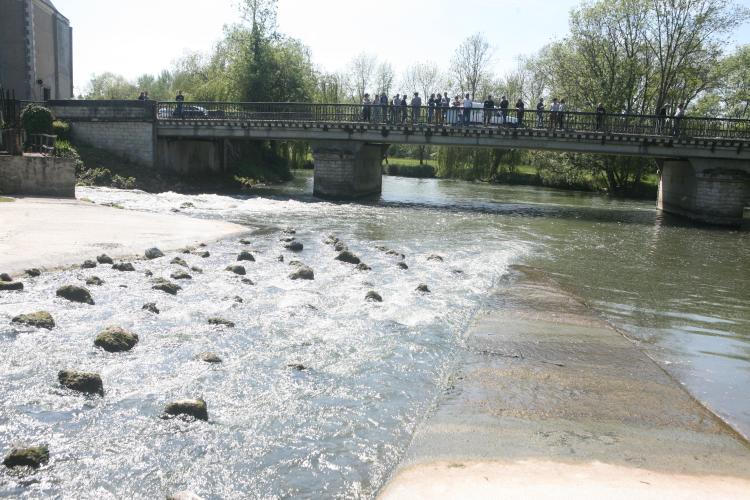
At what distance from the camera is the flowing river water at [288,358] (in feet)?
17.6

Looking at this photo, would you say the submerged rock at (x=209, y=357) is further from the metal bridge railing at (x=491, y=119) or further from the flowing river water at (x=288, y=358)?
the metal bridge railing at (x=491, y=119)

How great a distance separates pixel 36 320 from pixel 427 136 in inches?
1102

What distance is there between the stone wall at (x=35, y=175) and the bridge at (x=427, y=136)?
13.0 meters

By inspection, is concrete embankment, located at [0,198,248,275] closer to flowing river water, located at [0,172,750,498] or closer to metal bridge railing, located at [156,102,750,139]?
flowing river water, located at [0,172,750,498]

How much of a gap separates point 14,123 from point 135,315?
18748mm

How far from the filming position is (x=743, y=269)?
18.9 metres

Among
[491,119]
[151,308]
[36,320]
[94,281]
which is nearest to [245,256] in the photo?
[94,281]

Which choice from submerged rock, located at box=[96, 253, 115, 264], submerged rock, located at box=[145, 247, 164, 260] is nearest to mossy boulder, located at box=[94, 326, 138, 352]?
submerged rock, located at box=[96, 253, 115, 264]

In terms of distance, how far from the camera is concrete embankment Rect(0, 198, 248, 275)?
12.9 m

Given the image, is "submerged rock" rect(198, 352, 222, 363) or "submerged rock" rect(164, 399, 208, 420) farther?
"submerged rock" rect(198, 352, 222, 363)

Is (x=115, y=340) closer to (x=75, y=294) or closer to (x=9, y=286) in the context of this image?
(x=75, y=294)

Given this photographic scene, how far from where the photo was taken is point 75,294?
989 cm

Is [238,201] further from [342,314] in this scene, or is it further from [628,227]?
[342,314]

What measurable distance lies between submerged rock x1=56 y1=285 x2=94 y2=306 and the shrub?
26251 millimetres
